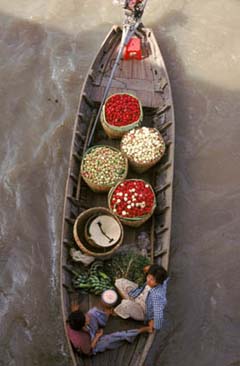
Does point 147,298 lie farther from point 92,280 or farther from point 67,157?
point 67,157

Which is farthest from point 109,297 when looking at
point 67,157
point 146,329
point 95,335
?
point 67,157

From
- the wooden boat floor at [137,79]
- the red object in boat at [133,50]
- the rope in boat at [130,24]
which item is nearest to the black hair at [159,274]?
the wooden boat floor at [137,79]

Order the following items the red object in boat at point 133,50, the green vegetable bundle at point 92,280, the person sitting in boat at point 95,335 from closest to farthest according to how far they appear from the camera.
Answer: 1. the person sitting in boat at point 95,335
2. the green vegetable bundle at point 92,280
3. the red object in boat at point 133,50

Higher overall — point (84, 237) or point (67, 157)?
point (67, 157)

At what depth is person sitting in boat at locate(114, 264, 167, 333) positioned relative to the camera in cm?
427

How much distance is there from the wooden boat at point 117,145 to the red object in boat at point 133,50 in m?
0.10

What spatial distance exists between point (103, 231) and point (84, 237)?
28 cm

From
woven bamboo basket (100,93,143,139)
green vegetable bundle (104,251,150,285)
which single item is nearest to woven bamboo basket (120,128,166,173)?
woven bamboo basket (100,93,143,139)

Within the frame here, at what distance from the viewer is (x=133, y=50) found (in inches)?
270

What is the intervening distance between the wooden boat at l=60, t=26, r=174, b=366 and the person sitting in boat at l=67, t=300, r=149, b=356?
0.11 m

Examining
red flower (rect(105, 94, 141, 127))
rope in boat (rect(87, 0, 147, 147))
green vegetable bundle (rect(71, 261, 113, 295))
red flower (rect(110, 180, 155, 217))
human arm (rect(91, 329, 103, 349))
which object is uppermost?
rope in boat (rect(87, 0, 147, 147))

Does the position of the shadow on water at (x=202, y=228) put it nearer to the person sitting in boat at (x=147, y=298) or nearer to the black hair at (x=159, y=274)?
the person sitting in boat at (x=147, y=298)

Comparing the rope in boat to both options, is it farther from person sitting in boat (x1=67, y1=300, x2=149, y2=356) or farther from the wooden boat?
person sitting in boat (x1=67, y1=300, x2=149, y2=356)

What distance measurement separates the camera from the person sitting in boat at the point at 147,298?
14.0 feet
